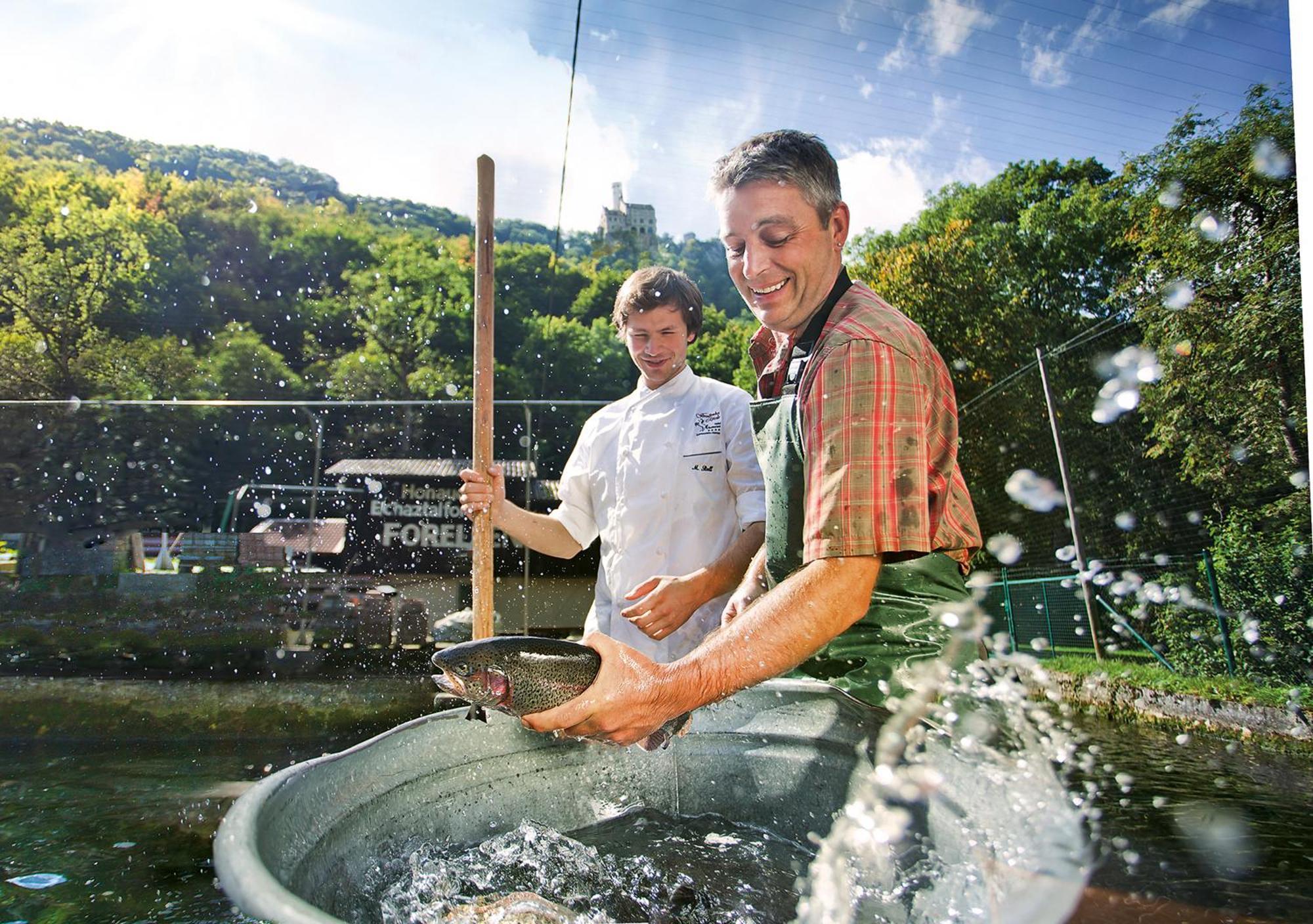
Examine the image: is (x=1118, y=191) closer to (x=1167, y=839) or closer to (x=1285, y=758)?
(x=1285, y=758)

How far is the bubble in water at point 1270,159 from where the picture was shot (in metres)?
6.46

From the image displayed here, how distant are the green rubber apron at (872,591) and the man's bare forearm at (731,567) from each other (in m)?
0.45

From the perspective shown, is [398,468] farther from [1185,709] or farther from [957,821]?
[957,821]

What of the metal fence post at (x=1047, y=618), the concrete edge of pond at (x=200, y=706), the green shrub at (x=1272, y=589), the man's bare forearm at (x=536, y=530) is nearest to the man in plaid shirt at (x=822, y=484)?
the man's bare forearm at (x=536, y=530)

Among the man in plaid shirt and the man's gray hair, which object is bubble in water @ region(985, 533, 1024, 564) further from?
the man's gray hair

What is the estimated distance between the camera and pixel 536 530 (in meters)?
2.38

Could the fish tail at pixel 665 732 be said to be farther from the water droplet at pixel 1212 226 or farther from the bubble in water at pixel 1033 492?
the bubble in water at pixel 1033 492

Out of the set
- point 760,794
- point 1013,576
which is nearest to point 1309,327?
point 760,794

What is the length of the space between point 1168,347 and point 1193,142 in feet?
14.9

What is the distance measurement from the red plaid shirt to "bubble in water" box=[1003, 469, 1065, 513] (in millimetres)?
14334

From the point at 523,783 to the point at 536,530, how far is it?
103 centimetres

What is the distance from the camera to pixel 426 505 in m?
14.0

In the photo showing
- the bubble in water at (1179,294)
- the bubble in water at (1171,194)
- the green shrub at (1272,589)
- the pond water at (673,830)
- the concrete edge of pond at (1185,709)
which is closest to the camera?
the pond water at (673,830)

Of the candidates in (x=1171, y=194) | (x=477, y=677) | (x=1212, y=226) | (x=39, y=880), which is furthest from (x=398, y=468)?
(x=477, y=677)
